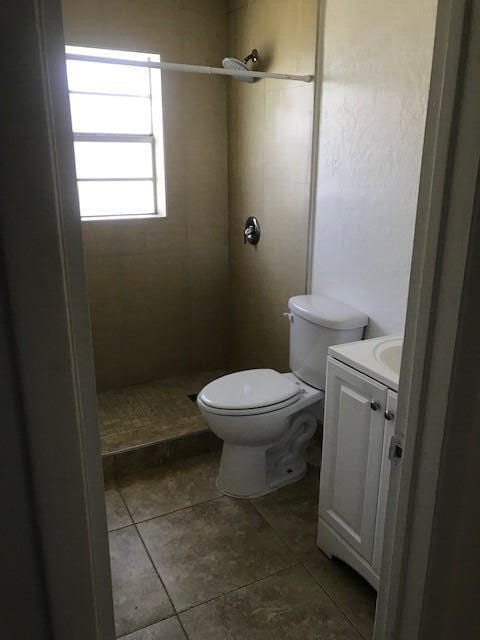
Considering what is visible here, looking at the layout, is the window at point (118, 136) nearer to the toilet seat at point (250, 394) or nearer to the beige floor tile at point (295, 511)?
the toilet seat at point (250, 394)

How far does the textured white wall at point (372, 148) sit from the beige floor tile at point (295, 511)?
2.55 ft

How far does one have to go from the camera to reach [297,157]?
2.41 metres

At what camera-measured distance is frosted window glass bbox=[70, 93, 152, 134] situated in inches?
106

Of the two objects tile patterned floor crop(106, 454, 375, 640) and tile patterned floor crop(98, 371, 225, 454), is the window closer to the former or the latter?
tile patterned floor crop(98, 371, 225, 454)

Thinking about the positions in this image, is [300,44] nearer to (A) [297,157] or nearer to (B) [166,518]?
(A) [297,157]

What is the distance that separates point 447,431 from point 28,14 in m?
0.80

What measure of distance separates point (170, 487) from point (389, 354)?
122cm

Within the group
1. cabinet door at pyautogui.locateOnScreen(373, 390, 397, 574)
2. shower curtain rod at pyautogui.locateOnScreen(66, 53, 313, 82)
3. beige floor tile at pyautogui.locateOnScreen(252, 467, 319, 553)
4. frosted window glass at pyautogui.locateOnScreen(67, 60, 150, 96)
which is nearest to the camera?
cabinet door at pyautogui.locateOnScreen(373, 390, 397, 574)

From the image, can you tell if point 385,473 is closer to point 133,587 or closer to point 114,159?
point 133,587

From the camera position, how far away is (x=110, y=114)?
277cm

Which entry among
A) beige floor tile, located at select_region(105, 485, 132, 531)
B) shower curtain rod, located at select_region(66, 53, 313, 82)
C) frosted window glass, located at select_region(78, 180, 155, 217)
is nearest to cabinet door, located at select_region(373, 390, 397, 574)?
beige floor tile, located at select_region(105, 485, 132, 531)

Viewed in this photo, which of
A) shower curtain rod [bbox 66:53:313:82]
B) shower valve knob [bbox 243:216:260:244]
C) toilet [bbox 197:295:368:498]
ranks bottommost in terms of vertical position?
toilet [bbox 197:295:368:498]

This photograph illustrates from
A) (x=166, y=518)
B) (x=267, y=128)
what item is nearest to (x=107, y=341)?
(x=166, y=518)

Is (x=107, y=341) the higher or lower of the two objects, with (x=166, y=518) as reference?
higher
